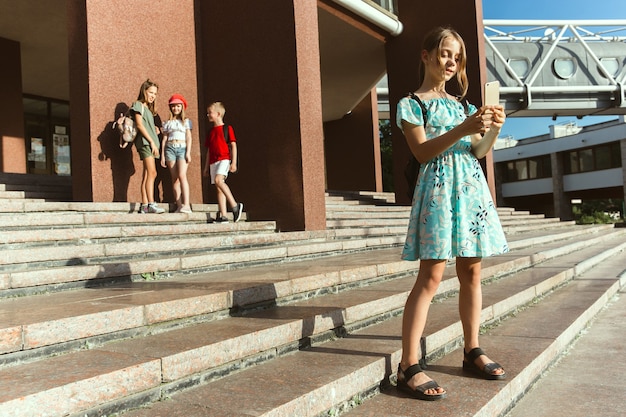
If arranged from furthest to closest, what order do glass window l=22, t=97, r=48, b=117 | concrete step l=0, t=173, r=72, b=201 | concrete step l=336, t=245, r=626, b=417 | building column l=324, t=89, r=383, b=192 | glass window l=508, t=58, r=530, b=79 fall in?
glass window l=508, t=58, r=530, b=79, building column l=324, t=89, r=383, b=192, glass window l=22, t=97, r=48, b=117, concrete step l=0, t=173, r=72, b=201, concrete step l=336, t=245, r=626, b=417

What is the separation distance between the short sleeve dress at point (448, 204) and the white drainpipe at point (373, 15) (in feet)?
34.3

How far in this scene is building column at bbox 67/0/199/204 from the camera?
7.32 metres

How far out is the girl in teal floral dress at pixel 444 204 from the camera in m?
2.60

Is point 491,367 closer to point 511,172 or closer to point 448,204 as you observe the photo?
point 448,204

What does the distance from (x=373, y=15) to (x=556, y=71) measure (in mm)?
13380

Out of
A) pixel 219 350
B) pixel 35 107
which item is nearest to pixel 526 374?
pixel 219 350

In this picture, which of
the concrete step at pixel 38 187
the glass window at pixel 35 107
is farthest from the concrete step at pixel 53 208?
the glass window at pixel 35 107

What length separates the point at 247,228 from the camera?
701cm

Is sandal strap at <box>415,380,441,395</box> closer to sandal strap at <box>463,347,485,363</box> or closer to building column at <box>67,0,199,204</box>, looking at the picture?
sandal strap at <box>463,347,485,363</box>

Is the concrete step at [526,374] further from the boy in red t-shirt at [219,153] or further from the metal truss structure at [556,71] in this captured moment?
the metal truss structure at [556,71]

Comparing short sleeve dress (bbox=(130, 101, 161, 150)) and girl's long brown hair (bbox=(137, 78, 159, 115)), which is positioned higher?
girl's long brown hair (bbox=(137, 78, 159, 115))

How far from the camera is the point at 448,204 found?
265 centimetres

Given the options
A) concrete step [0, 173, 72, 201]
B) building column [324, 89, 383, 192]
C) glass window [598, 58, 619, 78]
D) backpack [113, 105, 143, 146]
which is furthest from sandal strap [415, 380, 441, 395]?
glass window [598, 58, 619, 78]

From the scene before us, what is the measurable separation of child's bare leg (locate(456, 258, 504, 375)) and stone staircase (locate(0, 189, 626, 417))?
0.18m
